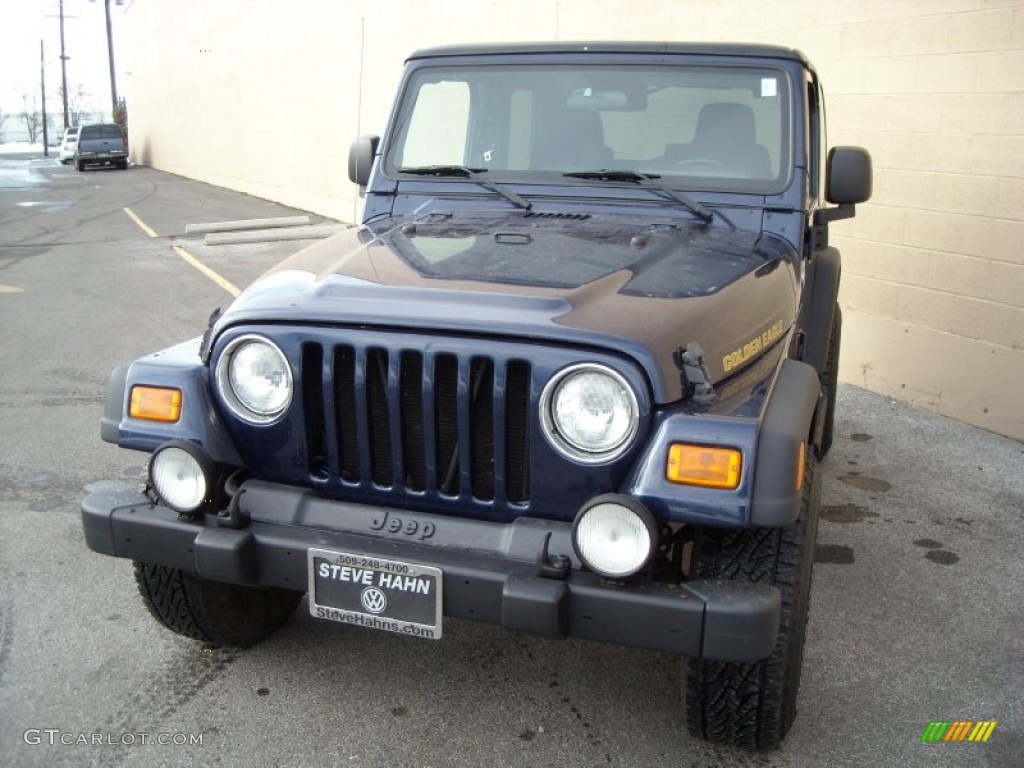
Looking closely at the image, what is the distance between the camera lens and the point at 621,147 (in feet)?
12.3

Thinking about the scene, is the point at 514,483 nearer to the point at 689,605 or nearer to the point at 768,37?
the point at 689,605

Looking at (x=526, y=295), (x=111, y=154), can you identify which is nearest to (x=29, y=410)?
(x=526, y=295)

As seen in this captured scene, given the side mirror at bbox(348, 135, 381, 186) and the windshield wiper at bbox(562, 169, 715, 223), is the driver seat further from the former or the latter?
the side mirror at bbox(348, 135, 381, 186)

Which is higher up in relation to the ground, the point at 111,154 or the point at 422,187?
the point at 422,187

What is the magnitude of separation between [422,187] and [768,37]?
175 inches

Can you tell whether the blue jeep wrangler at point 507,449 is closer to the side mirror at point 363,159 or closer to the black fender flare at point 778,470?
the black fender flare at point 778,470

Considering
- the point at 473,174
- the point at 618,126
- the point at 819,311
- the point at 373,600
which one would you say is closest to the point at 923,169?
the point at 819,311

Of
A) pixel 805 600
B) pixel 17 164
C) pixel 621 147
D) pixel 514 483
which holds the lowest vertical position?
pixel 17 164

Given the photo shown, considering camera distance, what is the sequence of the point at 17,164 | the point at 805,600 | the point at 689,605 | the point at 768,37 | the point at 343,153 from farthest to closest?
the point at 17,164, the point at 343,153, the point at 768,37, the point at 805,600, the point at 689,605

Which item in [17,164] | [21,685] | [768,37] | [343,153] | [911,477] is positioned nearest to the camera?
[21,685]

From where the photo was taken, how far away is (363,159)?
4.18 meters

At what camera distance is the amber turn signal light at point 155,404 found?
2854 millimetres

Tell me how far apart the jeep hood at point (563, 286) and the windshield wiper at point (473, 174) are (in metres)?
0.09

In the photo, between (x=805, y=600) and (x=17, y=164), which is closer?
(x=805, y=600)
